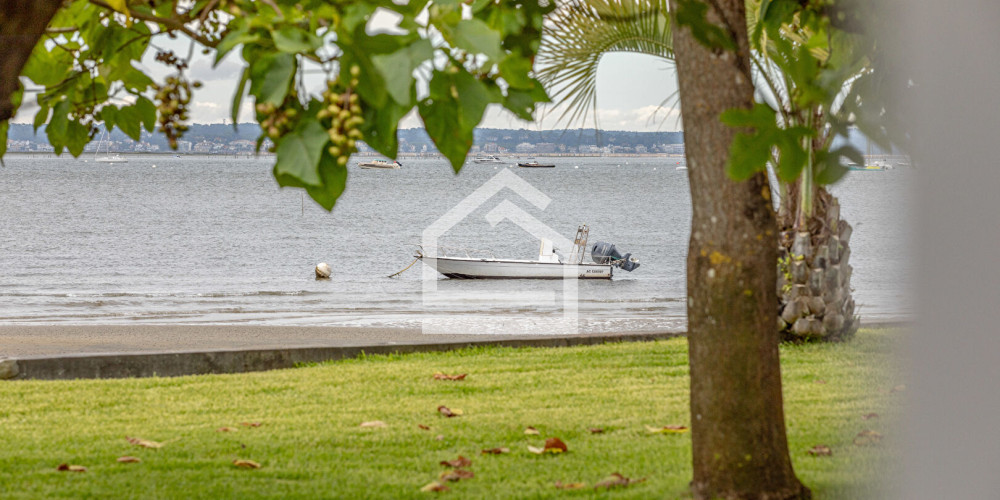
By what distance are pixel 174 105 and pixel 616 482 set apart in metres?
2.53

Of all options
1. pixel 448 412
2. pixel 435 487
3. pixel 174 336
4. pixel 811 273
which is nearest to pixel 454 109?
pixel 435 487

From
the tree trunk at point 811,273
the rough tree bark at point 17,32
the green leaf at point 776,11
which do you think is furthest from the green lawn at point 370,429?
the rough tree bark at point 17,32

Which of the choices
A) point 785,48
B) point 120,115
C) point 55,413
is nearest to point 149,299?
point 55,413

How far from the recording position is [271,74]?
1560 mm

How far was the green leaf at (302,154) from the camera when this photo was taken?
154cm

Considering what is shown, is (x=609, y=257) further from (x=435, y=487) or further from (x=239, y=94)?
(x=239, y=94)

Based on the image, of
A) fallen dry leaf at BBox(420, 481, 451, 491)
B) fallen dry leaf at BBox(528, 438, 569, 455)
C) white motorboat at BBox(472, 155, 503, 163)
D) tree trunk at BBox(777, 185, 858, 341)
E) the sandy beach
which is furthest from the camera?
white motorboat at BBox(472, 155, 503, 163)

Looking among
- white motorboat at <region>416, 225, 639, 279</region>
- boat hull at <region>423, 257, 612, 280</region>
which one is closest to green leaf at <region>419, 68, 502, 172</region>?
white motorboat at <region>416, 225, 639, 279</region>

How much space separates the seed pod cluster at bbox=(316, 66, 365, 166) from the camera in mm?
1566

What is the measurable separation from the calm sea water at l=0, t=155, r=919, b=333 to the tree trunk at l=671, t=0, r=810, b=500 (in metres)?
0.63

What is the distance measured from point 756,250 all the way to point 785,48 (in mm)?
2192

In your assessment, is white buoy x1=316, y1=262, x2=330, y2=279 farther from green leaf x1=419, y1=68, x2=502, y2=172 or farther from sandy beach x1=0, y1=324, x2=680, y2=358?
green leaf x1=419, y1=68, x2=502, y2=172

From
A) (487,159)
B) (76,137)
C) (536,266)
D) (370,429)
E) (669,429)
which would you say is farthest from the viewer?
(487,159)

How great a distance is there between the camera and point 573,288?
27109 millimetres
